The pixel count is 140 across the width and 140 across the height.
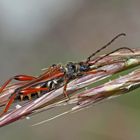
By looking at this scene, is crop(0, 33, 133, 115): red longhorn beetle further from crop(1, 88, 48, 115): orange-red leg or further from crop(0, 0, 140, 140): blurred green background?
crop(0, 0, 140, 140): blurred green background

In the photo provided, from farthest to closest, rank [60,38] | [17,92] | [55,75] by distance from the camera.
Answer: [60,38] → [55,75] → [17,92]

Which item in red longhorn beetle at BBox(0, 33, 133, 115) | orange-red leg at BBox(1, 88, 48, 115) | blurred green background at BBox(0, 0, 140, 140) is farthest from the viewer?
blurred green background at BBox(0, 0, 140, 140)

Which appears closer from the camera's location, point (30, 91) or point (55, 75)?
point (30, 91)

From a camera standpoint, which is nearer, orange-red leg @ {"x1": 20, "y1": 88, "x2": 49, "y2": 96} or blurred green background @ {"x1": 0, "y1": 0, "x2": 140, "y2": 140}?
orange-red leg @ {"x1": 20, "y1": 88, "x2": 49, "y2": 96}

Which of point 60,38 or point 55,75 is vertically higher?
point 60,38

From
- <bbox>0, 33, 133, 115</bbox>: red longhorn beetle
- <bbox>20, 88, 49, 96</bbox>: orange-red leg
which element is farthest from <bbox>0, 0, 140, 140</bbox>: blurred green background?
<bbox>20, 88, 49, 96</bbox>: orange-red leg

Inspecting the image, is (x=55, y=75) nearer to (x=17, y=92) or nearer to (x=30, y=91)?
(x=30, y=91)

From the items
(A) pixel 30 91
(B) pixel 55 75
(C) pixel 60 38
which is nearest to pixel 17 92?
(A) pixel 30 91

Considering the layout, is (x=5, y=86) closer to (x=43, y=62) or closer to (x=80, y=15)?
(x=43, y=62)

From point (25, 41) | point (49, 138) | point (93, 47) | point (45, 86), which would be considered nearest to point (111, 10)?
point (93, 47)
